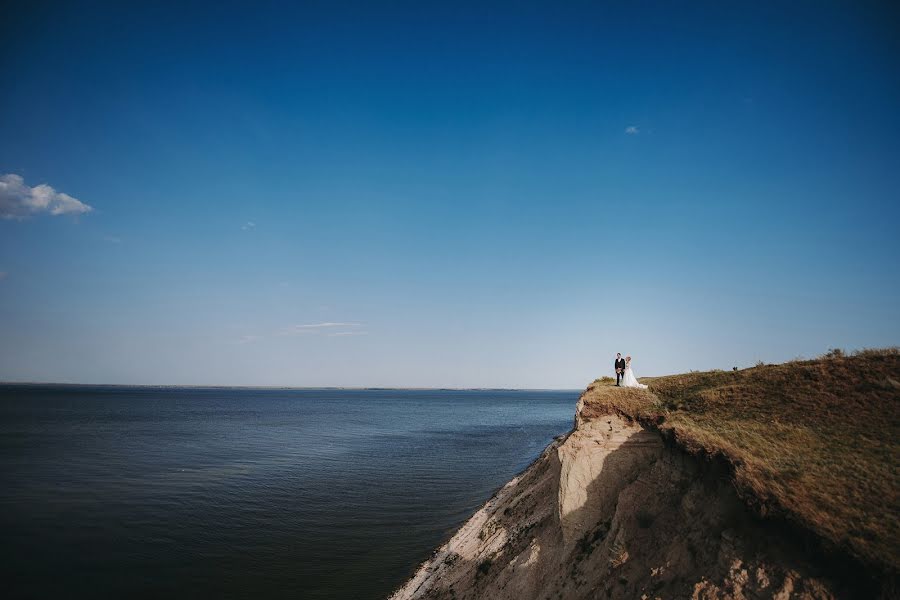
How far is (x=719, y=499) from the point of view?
11.2 meters

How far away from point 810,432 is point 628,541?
6.14m

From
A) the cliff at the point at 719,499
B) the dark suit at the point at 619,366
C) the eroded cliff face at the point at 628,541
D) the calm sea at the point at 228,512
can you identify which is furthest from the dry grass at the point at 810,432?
the calm sea at the point at 228,512

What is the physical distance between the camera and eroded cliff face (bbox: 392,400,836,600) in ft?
30.8

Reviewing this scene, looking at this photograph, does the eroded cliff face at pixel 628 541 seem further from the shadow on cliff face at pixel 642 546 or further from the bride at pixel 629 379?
the bride at pixel 629 379

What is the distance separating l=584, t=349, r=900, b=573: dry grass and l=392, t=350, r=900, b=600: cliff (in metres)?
0.04

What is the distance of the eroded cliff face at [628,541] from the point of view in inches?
369

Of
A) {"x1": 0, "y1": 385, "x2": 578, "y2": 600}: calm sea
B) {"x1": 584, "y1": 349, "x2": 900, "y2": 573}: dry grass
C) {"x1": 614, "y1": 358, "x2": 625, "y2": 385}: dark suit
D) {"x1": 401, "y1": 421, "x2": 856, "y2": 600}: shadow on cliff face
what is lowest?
{"x1": 0, "y1": 385, "x2": 578, "y2": 600}: calm sea

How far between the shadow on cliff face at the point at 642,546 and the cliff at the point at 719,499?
37mm

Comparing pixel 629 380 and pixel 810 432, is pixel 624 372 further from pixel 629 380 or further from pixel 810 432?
pixel 810 432

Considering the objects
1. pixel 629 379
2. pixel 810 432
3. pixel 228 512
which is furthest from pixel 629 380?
pixel 228 512

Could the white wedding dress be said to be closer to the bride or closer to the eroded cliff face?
the bride

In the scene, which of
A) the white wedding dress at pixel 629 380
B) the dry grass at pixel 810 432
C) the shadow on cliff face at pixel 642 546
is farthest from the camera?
the white wedding dress at pixel 629 380

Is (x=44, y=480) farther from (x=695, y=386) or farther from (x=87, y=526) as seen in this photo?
(x=695, y=386)

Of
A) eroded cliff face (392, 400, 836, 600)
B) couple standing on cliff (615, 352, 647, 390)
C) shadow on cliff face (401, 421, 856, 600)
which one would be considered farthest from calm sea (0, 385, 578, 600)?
couple standing on cliff (615, 352, 647, 390)
